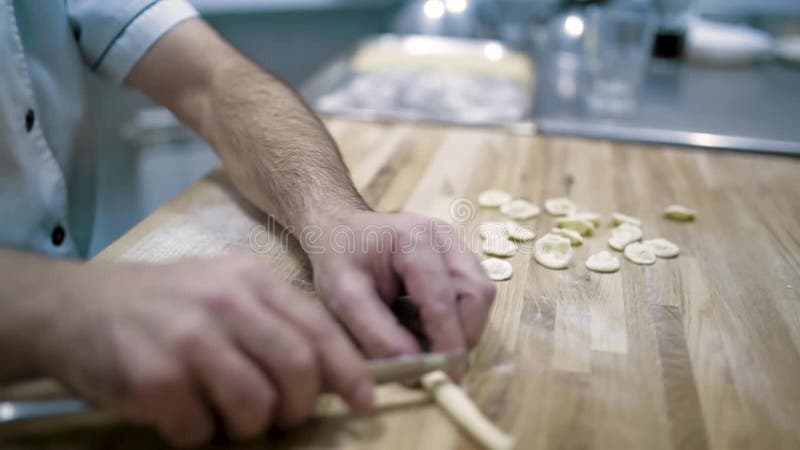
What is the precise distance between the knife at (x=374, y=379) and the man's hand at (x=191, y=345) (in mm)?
30

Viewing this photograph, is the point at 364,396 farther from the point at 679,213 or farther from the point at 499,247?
the point at 679,213

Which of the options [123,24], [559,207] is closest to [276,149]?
[123,24]

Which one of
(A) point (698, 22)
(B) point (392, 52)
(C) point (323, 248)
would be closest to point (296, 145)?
(C) point (323, 248)

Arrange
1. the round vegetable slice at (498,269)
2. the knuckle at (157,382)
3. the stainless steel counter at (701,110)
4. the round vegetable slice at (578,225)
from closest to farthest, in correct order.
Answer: the knuckle at (157,382) → the round vegetable slice at (498,269) → the round vegetable slice at (578,225) → the stainless steel counter at (701,110)

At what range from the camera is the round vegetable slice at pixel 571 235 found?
76cm

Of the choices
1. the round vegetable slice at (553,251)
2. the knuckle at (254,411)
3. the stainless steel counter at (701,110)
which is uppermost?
the knuckle at (254,411)

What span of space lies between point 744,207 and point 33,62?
3.21ft

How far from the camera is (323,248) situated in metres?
0.59

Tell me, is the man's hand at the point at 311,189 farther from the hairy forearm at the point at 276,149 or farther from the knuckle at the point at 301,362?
the knuckle at the point at 301,362

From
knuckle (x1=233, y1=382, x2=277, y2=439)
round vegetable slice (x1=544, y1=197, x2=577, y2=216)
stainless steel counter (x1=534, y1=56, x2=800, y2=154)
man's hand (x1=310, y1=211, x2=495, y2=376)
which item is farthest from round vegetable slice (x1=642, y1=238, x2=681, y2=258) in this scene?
knuckle (x1=233, y1=382, x2=277, y2=439)

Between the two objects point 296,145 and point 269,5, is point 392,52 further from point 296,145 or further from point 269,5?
point 296,145

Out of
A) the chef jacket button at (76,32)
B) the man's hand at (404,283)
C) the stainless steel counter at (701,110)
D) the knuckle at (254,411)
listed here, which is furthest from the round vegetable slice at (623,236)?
the chef jacket button at (76,32)

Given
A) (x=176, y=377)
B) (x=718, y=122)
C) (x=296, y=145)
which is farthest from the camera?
(x=718, y=122)

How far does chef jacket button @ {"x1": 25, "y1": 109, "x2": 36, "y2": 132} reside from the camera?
0.72m
